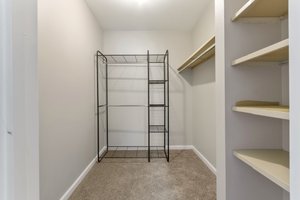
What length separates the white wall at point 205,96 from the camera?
2494mm

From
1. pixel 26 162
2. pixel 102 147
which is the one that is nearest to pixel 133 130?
pixel 102 147

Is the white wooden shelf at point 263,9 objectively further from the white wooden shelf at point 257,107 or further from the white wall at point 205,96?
the white wall at point 205,96

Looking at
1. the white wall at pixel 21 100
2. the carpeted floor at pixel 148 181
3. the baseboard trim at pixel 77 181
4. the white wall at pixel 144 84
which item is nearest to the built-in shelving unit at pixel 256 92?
the carpeted floor at pixel 148 181

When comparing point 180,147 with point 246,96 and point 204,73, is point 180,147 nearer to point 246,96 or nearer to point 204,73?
point 204,73

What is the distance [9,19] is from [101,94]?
2.85 m

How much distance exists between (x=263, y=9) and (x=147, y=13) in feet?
6.72

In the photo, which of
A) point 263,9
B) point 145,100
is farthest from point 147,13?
point 263,9

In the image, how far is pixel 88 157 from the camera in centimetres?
254

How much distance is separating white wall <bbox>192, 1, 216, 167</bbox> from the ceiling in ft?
0.64

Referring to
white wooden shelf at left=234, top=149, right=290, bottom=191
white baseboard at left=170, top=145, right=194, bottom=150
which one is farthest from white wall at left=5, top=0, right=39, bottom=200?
white baseboard at left=170, top=145, right=194, bottom=150

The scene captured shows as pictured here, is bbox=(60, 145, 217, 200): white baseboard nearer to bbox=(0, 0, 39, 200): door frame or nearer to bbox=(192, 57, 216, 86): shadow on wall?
bbox=(192, 57, 216, 86): shadow on wall

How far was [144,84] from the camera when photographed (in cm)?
349

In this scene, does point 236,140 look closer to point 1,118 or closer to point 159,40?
point 1,118

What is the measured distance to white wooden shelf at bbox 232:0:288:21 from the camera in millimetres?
957
